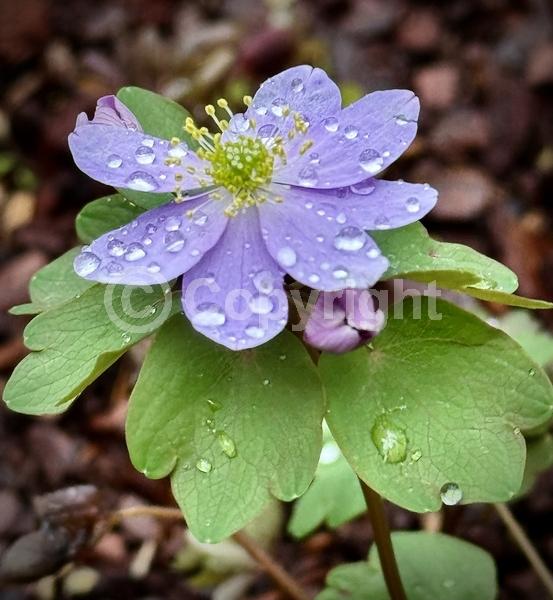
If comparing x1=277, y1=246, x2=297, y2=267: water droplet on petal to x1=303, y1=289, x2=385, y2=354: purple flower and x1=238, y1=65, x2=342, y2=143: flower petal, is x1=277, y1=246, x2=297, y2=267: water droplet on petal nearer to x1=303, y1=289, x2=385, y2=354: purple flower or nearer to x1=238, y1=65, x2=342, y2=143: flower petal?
x1=303, y1=289, x2=385, y2=354: purple flower

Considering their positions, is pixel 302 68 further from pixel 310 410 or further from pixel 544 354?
pixel 544 354

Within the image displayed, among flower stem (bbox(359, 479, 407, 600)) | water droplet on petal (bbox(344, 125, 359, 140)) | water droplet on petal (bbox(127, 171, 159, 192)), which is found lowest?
flower stem (bbox(359, 479, 407, 600))

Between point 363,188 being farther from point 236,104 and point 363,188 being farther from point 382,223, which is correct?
point 236,104

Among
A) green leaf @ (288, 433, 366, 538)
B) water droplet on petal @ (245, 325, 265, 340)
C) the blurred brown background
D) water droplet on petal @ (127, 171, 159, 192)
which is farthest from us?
the blurred brown background

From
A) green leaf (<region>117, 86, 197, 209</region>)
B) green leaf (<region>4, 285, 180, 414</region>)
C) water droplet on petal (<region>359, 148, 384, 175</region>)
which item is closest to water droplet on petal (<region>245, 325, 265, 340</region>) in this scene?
green leaf (<region>4, 285, 180, 414</region>)

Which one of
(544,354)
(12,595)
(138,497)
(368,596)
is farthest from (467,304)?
(12,595)

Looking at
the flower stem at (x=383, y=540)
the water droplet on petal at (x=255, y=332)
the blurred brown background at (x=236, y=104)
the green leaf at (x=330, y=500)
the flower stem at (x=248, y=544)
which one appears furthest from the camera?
the blurred brown background at (x=236, y=104)

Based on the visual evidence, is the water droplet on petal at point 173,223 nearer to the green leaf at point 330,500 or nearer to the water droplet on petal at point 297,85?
the water droplet on petal at point 297,85

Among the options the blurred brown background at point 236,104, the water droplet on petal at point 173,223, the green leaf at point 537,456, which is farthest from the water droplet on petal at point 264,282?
the blurred brown background at point 236,104
